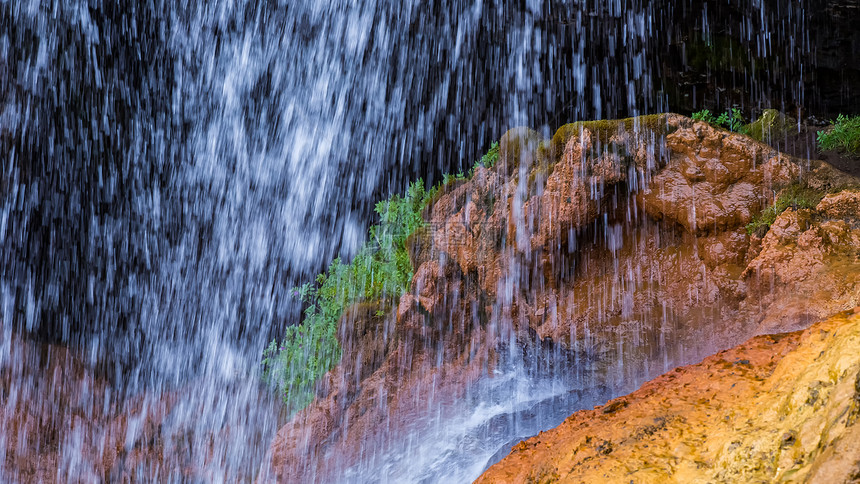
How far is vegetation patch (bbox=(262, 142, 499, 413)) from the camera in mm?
7738

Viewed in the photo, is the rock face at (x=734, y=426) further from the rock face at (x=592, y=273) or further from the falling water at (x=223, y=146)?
the falling water at (x=223, y=146)

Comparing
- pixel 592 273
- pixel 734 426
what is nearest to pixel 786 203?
pixel 592 273

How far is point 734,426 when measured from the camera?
2227 mm

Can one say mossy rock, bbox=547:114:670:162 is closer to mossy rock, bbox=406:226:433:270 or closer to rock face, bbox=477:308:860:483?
mossy rock, bbox=406:226:433:270

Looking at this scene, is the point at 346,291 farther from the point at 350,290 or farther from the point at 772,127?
the point at 772,127

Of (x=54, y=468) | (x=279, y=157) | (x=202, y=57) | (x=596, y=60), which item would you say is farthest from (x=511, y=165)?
(x=54, y=468)

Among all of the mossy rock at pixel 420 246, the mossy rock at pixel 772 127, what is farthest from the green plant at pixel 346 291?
the mossy rock at pixel 772 127

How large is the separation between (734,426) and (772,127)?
424 cm

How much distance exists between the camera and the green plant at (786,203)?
4.36m

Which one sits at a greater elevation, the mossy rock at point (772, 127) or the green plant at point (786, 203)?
the mossy rock at point (772, 127)

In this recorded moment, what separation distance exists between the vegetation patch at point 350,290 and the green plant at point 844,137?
143 inches

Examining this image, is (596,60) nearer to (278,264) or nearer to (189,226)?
(278,264)

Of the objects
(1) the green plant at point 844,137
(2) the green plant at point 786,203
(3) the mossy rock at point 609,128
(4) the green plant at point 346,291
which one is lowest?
(4) the green plant at point 346,291

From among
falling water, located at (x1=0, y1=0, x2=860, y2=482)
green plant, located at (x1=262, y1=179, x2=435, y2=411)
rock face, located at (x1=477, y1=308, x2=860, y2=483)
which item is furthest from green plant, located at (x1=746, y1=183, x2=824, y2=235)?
green plant, located at (x1=262, y1=179, x2=435, y2=411)
